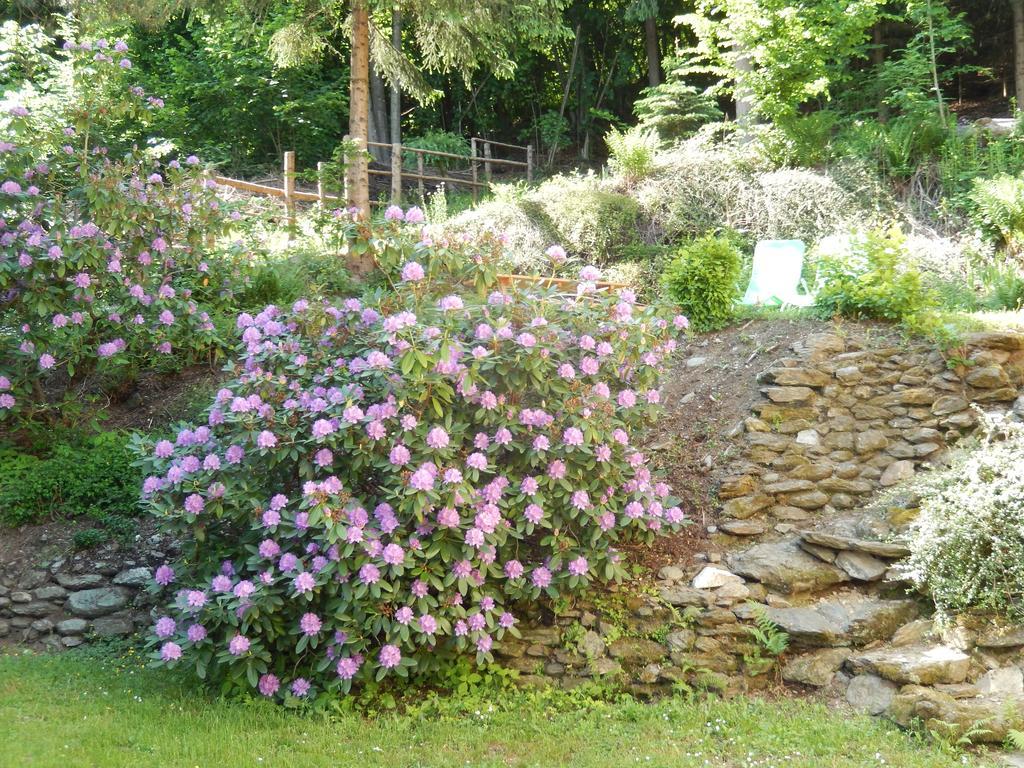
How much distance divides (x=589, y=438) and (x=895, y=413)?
257 cm

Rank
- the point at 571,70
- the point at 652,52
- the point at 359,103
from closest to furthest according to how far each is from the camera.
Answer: the point at 359,103 → the point at 652,52 → the point at 571,70

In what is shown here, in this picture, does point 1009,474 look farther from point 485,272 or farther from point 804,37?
point 804,37

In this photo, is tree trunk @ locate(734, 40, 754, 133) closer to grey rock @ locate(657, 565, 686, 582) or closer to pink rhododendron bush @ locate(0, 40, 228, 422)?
pink rhododendron bush @ locate(0, 40, 228, 422)

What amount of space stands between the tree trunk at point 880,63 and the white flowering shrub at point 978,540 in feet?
27.5

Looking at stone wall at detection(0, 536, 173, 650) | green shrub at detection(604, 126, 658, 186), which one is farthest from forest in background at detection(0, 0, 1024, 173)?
stone wall at detection(0, 536, 173, 650)

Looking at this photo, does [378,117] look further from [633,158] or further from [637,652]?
[637,652]

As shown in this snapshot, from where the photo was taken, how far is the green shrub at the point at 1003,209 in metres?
8.59

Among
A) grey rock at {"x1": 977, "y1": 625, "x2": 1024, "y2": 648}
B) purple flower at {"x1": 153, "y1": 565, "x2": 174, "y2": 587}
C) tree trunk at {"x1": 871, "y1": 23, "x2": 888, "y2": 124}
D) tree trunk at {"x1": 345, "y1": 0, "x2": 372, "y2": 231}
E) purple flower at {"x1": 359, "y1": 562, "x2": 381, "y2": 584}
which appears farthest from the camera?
tree trunk at {"x1": 871, "y1": 23, "x2": 888, "y2": 124}

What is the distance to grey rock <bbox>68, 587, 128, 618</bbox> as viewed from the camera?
Result: 17.3ft

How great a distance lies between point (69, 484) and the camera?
5824 mm

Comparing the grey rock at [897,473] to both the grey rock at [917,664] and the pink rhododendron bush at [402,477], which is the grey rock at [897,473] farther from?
the pink rhododendron bush at [402,477]

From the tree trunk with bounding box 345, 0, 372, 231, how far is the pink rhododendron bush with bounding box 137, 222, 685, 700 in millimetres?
3404

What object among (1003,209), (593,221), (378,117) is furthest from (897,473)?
(378,117)

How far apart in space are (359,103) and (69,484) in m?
4.12
